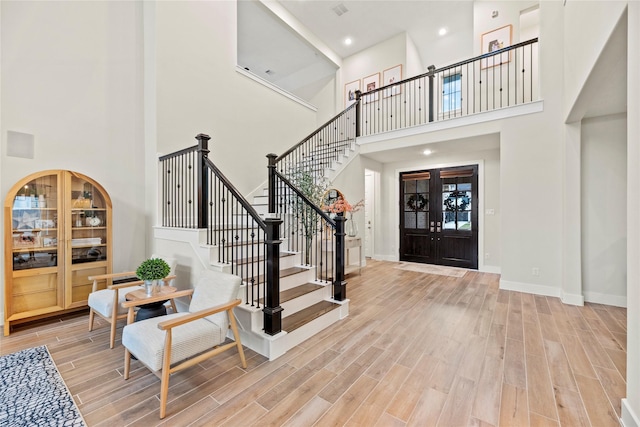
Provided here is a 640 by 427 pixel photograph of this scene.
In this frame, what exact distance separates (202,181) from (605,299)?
5776mm

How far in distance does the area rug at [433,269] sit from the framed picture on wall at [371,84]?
183 inches

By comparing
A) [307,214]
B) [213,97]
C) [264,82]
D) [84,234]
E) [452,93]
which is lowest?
[84,234]

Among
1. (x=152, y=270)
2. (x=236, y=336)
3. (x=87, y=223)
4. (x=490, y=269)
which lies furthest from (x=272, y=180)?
(x=490, y=269)

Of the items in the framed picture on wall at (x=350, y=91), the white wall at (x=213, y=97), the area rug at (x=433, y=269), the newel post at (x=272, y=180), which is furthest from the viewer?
the framed picture on wall at (x=350, y=91)

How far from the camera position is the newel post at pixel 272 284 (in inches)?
99.4

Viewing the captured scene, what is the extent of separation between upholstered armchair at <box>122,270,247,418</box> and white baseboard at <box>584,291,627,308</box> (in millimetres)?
4905

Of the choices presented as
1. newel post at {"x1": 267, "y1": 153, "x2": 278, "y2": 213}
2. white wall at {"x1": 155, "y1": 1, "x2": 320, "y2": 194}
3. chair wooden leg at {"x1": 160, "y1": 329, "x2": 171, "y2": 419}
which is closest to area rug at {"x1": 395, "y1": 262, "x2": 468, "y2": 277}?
newel post at {"x1": 267, "y1": 153, "x2": 278, "y2": 213}

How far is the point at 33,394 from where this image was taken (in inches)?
77.9

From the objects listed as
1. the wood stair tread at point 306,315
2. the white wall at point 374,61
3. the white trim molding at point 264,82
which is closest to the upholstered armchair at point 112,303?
the wood stair tread at point 306,315

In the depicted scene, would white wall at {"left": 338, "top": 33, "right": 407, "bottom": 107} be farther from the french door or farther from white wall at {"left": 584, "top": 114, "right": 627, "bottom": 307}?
white wall at {"left": 584, "top": 114, "right": 627, "bottom": 307}

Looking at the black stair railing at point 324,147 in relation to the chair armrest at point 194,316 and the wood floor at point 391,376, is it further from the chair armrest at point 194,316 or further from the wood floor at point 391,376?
the chair armrest at point 194,316

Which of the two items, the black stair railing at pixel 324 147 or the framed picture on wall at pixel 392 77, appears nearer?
the black stair railing at pixel 324 147

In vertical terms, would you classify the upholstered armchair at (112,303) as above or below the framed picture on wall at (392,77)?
below
